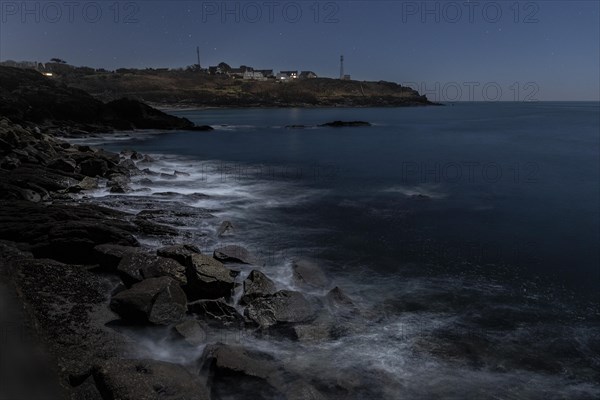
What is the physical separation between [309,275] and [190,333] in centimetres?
449

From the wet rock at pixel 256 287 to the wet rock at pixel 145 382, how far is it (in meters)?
3.25

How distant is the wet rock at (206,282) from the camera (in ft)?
34.1

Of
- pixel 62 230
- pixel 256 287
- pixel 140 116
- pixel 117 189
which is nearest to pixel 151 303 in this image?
pixel 256 287

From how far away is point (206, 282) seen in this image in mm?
10336

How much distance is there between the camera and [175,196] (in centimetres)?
2127

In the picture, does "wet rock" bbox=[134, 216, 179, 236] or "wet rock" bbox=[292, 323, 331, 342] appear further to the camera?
"wet rock" bbox=[134, 216, 179, 236]

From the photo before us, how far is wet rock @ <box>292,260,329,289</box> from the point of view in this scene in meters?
12.1

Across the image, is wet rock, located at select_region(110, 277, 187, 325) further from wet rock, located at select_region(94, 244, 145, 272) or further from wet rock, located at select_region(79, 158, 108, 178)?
wet rock, located at select_region(79, 158, 108, 178)

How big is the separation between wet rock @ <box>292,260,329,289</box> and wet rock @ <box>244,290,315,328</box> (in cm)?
158

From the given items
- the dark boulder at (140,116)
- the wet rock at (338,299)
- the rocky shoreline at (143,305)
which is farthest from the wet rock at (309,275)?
the dark boulder at (140,116)

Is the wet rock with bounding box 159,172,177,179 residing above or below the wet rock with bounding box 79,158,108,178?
below

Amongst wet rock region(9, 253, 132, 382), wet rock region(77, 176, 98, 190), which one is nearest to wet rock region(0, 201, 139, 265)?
wet rock region(9, 253, 132, 382)

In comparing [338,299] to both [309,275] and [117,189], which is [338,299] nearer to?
[309,275]

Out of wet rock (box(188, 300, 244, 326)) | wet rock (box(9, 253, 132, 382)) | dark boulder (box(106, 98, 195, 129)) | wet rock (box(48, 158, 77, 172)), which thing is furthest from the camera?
dark boulder (box(106, 98, 195, 129))
